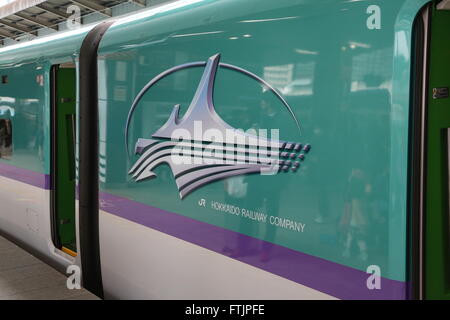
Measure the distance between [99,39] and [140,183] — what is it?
1.41 meters

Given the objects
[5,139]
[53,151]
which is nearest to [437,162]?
[53,151]

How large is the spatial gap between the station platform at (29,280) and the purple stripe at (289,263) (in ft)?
4.84

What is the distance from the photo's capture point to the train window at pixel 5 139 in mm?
6133

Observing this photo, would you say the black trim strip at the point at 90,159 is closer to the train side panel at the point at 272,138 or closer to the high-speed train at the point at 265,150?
the high-speed train at the point at 265,150

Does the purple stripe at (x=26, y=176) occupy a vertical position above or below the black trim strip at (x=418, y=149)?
below

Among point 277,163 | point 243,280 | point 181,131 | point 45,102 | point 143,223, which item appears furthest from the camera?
point 45,102

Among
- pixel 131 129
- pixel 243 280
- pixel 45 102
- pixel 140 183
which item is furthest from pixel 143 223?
pixel 45 102

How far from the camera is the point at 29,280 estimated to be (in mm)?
5012

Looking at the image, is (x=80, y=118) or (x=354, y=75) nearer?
(x=354, y=75)

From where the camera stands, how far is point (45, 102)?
516 cm

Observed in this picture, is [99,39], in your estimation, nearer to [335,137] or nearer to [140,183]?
[140,183]

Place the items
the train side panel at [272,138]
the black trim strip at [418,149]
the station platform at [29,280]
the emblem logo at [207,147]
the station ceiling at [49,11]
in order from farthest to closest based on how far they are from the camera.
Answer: the station ceiling at [49,11], the station platform at [29,280], the emblem logo at [207,147], the train side panel at [272,138], the black trim strip at [418,149]

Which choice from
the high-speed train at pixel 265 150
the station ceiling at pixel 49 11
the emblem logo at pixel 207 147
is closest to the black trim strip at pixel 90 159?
the high-speed train at pixel 265 150

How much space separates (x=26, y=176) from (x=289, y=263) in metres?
3.96
